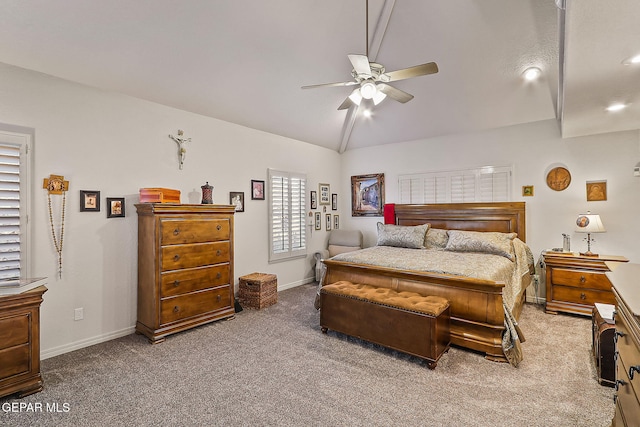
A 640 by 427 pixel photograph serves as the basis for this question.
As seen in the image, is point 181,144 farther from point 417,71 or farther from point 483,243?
point 483,243

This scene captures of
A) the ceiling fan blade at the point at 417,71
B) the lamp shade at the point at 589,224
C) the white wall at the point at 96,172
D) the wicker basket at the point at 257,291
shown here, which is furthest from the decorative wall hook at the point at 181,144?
the lamp shade at the point at 589,224

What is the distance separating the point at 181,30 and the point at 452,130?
4.24 metres

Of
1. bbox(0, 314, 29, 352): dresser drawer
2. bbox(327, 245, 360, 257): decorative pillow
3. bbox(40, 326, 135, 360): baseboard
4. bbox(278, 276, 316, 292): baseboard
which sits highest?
bbox(327, 245, 360, 257): decorative pillow

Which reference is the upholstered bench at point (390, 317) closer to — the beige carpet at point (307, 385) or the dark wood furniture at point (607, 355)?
the beige carpet at point (307, 385)

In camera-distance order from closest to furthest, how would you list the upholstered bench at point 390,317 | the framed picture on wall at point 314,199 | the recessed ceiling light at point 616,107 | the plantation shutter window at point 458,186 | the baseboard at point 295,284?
the upholstered bench at point 390,317 → the recessed ceiling light at point 616,107 → the plantation shutter window at point 458,186 → the baseboard at point 295,284 → the framed picture on wall at point 314,199

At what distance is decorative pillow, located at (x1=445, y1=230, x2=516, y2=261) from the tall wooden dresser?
3.15 metres

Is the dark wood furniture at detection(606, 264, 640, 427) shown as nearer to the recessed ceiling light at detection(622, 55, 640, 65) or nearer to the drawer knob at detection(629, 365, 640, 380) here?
the drawer knob at detection(629, 365, 640, 380)

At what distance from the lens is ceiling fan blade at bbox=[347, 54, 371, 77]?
242 centimetres

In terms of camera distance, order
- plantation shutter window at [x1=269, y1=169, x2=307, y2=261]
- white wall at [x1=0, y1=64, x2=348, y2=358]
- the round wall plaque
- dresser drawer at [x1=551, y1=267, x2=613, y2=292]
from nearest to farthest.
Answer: white wall at [x1=0, y1=64, x2=348, y2=358], dresser drawer at [x1=551, y1=267, x2=613, y2=292], the round wall plaque, plantation shutter window at [x1=269, y1=169, x2=307, y2=261]

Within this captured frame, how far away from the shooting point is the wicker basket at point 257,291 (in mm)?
4348

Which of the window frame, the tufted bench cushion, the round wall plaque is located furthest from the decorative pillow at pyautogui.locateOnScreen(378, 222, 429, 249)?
the window frame

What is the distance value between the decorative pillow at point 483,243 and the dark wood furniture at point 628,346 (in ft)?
8.08

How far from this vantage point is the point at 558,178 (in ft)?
14.4

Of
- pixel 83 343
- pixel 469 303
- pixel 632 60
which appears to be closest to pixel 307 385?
pixel 469 303
